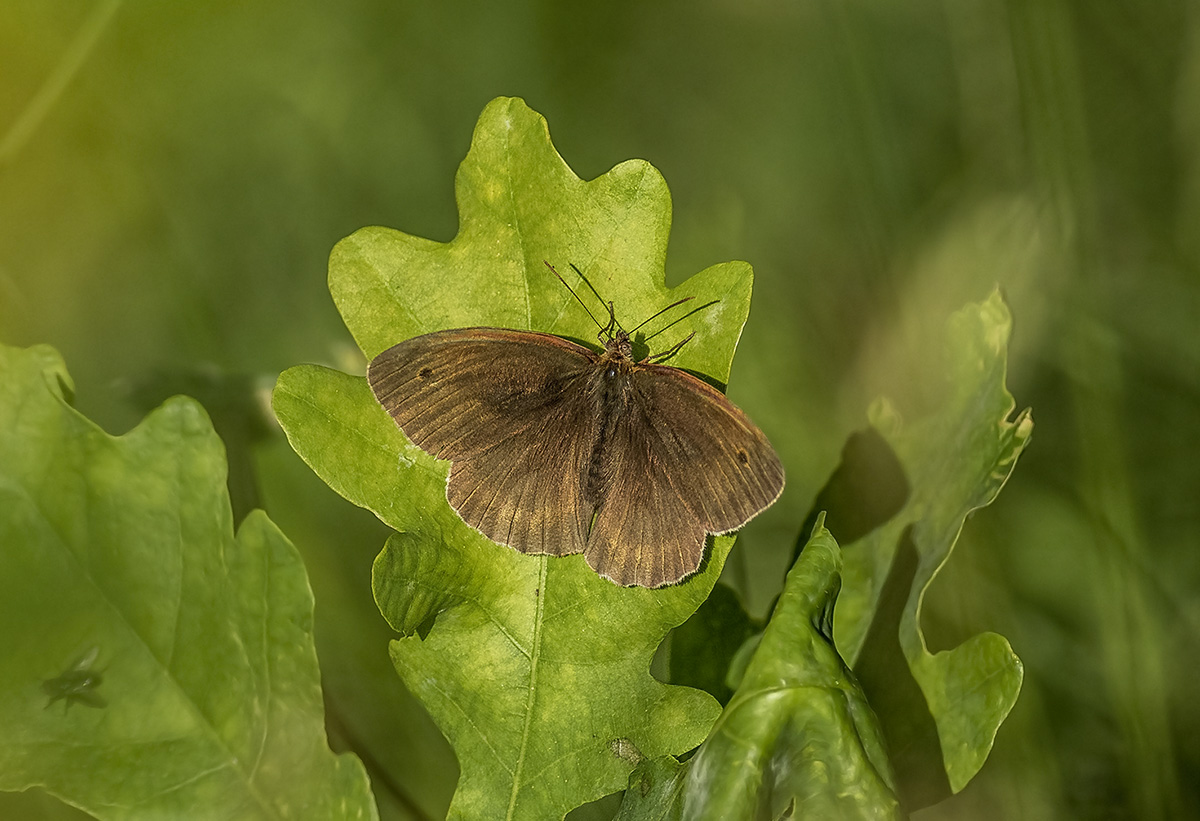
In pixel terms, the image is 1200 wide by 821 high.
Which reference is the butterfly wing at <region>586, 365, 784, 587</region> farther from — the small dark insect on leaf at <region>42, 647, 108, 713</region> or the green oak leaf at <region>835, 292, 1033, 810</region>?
the small dark insect on leaf at <region>42, 647, 108, 713</region>

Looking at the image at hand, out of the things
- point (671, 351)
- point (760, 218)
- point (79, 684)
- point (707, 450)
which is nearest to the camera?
point (79, 684)

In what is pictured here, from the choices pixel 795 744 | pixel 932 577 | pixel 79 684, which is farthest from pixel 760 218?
pixel 79 684

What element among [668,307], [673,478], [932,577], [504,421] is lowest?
[932,577]

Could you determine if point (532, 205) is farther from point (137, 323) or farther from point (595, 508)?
point (137, 323)

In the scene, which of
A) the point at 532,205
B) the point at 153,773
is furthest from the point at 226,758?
the point at 532,205

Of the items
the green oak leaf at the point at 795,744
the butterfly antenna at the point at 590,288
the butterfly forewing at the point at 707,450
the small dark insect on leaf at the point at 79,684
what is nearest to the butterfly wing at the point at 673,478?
the butterfly forewing at the point at 707,450

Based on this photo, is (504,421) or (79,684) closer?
(79,684)

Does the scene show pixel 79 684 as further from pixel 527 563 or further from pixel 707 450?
pixel 707 450
